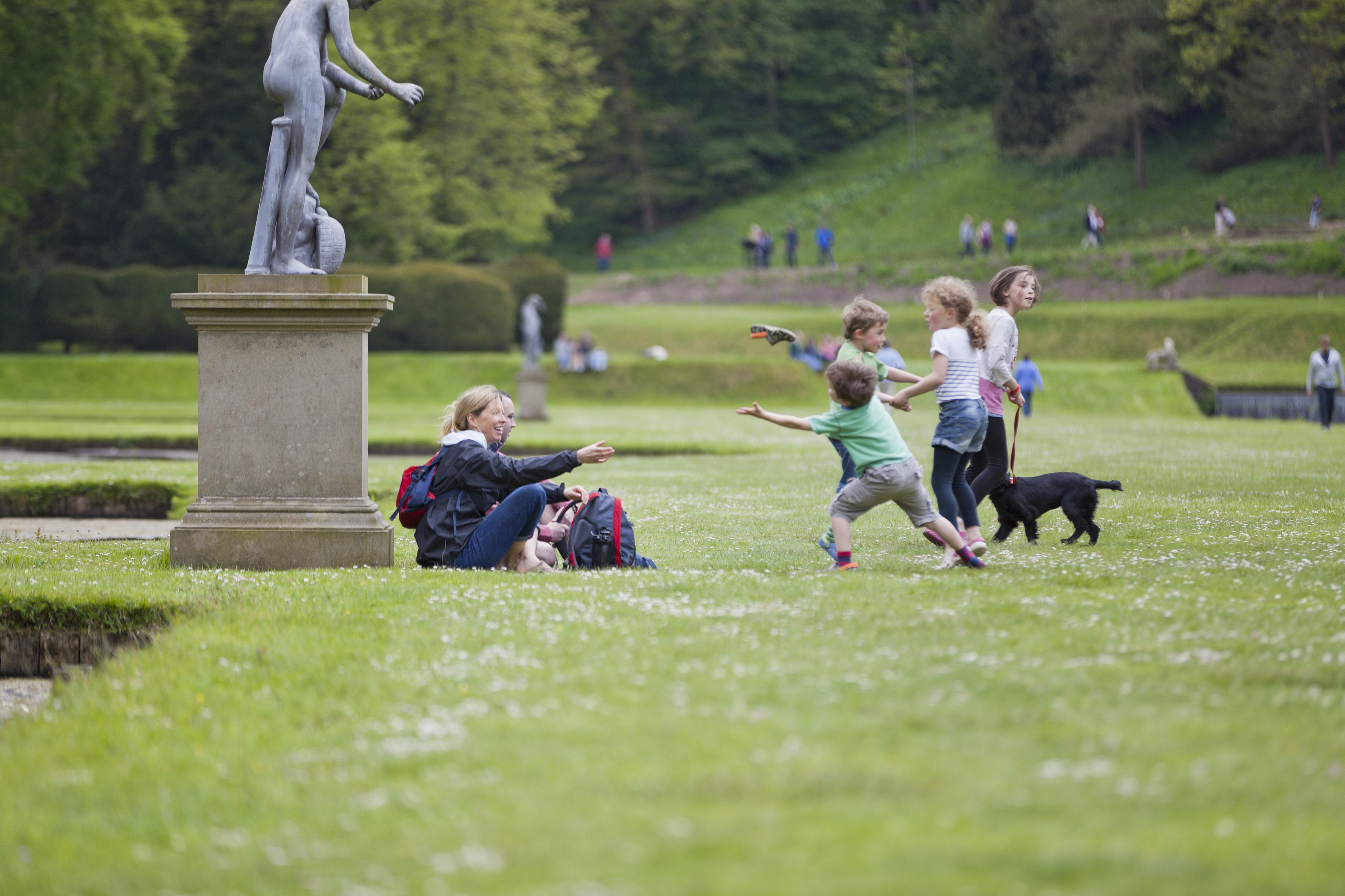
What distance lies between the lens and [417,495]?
7.62 metres

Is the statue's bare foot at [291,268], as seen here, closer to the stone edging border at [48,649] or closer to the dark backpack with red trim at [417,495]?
the dark backpack with red trim at [417,495]

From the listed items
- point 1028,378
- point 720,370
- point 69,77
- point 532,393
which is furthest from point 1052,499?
point 69,77

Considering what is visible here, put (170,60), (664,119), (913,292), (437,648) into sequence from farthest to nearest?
1. (664,119)
2. (913,292)
3. (170,60)
4. (437,648)

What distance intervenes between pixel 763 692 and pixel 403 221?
3734 cm

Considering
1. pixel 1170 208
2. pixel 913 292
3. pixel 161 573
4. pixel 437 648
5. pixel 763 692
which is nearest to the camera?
pixel 763 692

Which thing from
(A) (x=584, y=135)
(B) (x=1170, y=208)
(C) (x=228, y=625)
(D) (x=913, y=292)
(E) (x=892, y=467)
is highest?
(A) (x=584, y=135)

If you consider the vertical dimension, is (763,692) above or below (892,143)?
below

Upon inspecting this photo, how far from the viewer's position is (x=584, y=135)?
6788 centimetres

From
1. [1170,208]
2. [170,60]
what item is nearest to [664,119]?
[1170,208]

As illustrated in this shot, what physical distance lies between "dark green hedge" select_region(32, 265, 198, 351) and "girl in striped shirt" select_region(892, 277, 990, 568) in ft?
107

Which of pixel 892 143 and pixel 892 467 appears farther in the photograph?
pixel 892 143

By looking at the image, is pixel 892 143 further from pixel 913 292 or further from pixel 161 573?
pixel 161 573

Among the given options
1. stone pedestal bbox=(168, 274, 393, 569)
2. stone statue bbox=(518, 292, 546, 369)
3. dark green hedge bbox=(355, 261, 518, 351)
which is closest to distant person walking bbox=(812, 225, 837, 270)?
dark green hedge bbox=(355, 261, 518, 351)

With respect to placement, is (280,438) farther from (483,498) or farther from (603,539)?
(603,539)
